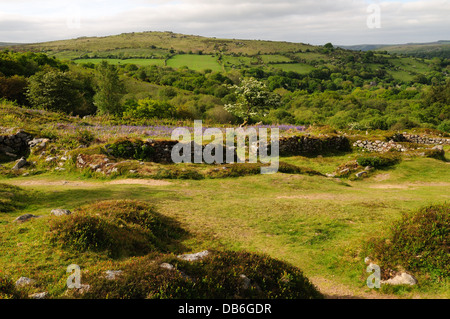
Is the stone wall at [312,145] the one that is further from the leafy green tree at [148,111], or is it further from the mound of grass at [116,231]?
the leafy green tree at [148,111]

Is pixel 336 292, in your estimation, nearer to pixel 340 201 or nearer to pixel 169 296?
pixel 169 296

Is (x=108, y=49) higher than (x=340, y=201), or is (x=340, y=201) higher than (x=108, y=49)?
(x=108, y=49)

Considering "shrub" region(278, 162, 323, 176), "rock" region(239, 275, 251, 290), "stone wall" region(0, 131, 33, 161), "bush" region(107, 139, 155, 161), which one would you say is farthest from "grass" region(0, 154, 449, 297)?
"stone wall" region(0, 131, 33, 161)

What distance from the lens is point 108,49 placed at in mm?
190000

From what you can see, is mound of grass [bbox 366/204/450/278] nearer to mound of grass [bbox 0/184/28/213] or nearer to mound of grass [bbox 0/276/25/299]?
mound of grass [bbox 0/276/25/299]

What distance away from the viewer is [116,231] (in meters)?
8.77

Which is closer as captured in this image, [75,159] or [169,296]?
[169,296]

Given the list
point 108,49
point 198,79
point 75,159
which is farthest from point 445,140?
point 108,49

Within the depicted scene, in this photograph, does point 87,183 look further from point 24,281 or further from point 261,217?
point 24,281

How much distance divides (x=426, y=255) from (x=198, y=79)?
11199 cm

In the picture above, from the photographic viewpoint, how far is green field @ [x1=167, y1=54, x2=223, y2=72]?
156000 mm

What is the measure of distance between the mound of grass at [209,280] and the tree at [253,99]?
23.2 m

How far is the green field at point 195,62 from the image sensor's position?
15600 centimetres

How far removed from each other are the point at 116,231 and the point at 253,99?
22661 mm
